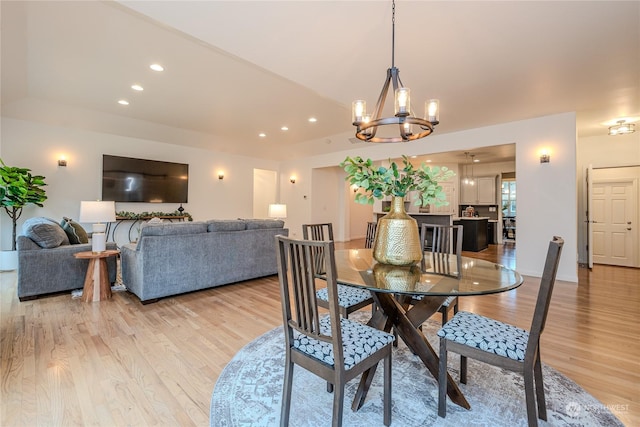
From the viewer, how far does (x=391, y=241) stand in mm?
1864

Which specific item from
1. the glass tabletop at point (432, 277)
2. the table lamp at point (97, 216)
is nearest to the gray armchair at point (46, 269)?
the table lamp at point (97, 216)

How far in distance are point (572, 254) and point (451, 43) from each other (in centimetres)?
378

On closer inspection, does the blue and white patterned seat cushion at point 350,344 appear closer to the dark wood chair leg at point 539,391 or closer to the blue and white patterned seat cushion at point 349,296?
the blue and white patterned seat cushion at point 349,296

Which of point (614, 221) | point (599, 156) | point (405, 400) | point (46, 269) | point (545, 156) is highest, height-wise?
point (599, 156)

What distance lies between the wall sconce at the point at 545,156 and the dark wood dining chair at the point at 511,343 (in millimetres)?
3944

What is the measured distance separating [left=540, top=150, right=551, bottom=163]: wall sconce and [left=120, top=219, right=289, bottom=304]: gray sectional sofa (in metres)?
4.37

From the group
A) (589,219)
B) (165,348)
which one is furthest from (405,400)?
(589,219)

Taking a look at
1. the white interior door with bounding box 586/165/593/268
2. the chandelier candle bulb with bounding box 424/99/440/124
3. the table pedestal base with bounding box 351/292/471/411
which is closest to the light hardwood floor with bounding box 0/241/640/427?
the table pedestal base with bounding box 351/292/471/411

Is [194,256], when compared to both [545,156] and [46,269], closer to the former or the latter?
[46,269]

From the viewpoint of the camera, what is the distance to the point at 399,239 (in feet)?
6.05

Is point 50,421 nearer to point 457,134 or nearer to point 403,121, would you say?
point 403,121

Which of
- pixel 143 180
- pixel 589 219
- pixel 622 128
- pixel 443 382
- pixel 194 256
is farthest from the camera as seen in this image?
pixel 143 180

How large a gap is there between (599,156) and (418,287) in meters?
6.67

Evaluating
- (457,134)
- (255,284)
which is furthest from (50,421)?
(457,134)
